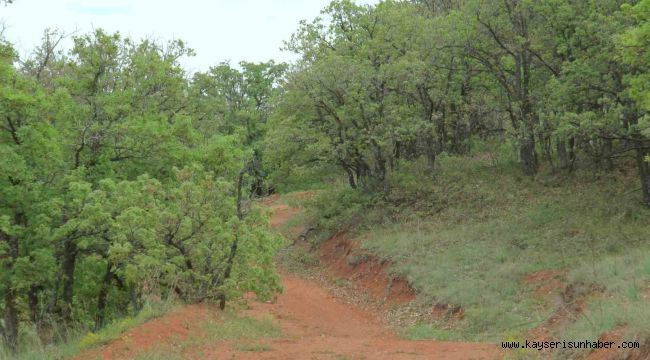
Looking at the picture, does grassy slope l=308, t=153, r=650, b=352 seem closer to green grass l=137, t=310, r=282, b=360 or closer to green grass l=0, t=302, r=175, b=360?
green grass l=137, t=310, r=282, b=360

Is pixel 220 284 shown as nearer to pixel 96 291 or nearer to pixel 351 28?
pixel 96 291

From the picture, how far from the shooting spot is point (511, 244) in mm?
18953

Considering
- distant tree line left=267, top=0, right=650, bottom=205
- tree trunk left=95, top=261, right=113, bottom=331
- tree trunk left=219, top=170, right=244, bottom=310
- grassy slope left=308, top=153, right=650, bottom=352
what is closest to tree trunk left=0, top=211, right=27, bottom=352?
tree trunk left=95, top=261, right=113, bottom=331

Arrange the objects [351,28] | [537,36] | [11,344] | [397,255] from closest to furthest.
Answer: [11,344]
[397,255]
[537,36]
[351,28]

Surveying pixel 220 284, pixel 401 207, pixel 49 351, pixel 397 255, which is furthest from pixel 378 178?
pixel 49 351

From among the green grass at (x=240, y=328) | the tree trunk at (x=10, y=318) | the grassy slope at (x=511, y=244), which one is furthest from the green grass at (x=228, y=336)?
the tree trunk at (x=10, y=318)

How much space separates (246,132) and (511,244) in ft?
30.6

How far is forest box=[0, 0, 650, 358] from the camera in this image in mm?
13703

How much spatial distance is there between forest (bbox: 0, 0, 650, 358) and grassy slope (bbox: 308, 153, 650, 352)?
535 millimetres

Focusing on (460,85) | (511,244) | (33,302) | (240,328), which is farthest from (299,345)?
(460,85)

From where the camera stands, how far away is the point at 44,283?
14500 mm

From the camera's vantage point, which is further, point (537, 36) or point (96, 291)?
point (537, 36)

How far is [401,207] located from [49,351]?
16722 mm

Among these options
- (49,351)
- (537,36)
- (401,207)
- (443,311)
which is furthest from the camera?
(401,207)
